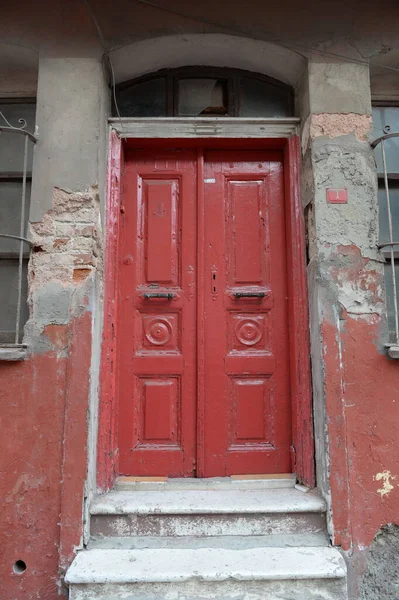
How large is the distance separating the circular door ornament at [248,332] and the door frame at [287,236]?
9.4 inches

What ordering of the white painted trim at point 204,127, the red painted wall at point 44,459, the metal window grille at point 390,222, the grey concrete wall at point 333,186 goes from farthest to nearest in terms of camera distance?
the white painted trim at point 204,127 < the metal window grille at point 390,222 < the grey concrete wall at point 333,186 < the red painted wall at point 44,459

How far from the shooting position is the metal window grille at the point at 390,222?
2.84 m

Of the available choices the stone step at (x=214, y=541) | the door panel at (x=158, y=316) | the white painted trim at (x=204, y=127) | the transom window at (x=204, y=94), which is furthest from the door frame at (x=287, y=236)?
the stone step at (x=214, y=541)

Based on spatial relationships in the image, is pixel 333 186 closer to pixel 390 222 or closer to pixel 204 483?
pixel 390 222

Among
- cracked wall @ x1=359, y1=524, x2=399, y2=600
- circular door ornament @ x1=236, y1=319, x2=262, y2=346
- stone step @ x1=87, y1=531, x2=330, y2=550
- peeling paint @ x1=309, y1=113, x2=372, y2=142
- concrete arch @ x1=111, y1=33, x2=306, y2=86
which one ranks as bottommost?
cracked wall @ x1=359, y1=524, x2=399, y2=600

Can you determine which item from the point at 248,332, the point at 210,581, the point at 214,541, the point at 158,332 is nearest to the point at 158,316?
the point at 158,332

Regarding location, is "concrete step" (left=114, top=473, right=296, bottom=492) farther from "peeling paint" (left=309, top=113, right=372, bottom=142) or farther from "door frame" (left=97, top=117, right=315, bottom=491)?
"peeling paint" (left=309, top=113, right=372, bottom=142)

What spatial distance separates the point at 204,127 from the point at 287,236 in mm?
986

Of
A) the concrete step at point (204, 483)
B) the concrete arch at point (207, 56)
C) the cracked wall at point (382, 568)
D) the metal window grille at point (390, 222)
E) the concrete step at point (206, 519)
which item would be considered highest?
the concrete arch at point (207, 56)

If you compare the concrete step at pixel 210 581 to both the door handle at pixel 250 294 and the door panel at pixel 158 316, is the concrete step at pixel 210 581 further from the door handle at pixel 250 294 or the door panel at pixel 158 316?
the door handle at pixel 250 294

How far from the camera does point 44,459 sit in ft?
8.41

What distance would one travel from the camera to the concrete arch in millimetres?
3016

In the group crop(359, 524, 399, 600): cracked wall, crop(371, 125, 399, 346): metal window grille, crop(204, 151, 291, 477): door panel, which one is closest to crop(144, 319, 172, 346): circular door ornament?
crop(204, 151, 291, 477): door panel

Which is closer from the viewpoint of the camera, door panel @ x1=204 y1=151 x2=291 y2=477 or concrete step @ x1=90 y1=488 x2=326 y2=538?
concrete step @ x1=90 y1=488 x2=326 y2=538
